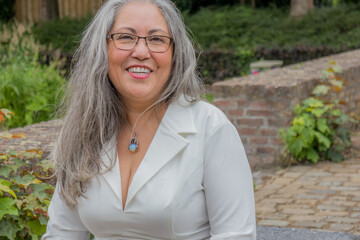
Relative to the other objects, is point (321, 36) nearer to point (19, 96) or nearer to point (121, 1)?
point (19, 96)

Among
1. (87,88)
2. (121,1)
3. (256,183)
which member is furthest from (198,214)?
(256,183)

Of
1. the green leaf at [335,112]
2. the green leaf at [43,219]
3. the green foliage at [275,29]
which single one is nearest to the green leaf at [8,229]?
the green leaf at [43,219]

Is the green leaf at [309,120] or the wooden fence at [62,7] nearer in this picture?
the green leaf at [309,120]

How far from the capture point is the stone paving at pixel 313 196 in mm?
4727

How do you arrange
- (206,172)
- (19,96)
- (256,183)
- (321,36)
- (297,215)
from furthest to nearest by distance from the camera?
(321,36)
(19,96)
(256,183)
(297,215)
(206,172)

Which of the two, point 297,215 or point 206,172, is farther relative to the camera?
point 297,215

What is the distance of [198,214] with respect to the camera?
2.18m

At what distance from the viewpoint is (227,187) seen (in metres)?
2.12

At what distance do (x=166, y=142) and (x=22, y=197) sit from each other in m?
1.42

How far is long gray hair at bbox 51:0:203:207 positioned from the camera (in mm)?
2250

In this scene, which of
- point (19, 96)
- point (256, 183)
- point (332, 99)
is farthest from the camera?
point (19, 96)

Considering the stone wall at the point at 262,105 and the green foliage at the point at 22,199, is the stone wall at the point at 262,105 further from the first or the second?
the green foliage at the point at 22,199

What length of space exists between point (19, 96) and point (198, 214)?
5737 millimetres

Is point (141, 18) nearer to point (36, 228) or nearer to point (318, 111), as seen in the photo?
point (36, 228)
